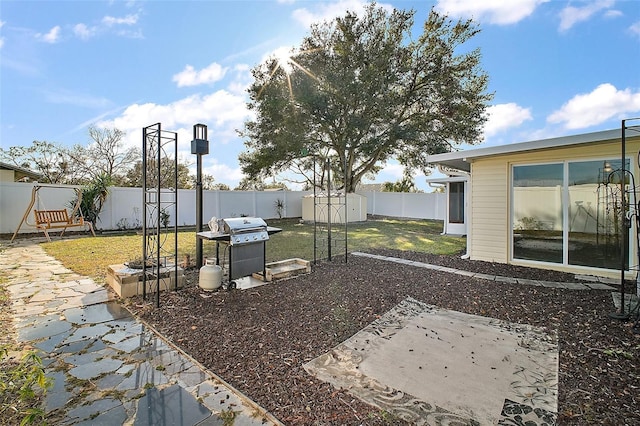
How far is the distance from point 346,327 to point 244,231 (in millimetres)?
2077

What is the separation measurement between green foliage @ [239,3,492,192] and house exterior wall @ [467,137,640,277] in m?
7.29

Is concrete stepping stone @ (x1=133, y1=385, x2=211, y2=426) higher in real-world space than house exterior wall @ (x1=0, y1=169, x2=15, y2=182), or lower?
lower

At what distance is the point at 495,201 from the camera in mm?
6246

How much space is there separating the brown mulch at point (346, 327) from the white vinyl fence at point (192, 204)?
143 cm

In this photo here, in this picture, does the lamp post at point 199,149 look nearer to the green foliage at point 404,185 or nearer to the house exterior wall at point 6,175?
the house exterior wall at point 6,175

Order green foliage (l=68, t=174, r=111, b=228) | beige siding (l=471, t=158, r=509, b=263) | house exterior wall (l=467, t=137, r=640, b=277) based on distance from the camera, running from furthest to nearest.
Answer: green foliage (l=68, t=174, r=111, b=228), beige siding (l=471, t=158, r=509, b=263), house exterior wall (l=467, t=137, r=640, b=277)

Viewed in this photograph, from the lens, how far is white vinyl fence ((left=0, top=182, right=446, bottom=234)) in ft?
29.5

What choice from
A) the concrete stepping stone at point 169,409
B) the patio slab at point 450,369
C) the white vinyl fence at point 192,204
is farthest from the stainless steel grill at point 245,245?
the concrete stepping stone at point 169,409

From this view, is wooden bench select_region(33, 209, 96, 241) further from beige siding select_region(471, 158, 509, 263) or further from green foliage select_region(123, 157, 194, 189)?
beige siding select_region(471, 158, 509, 263)

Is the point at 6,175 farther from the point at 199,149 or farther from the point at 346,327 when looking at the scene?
the point at 346,327

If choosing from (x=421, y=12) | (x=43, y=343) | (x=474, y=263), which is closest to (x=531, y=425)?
(x=43, y=343)

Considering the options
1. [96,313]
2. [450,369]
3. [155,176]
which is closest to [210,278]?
[96,313]

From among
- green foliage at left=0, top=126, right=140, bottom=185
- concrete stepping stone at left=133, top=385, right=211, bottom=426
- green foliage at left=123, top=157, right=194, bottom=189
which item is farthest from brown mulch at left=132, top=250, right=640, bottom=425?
green foliage at left=0, top=126, right=140, bottom=185

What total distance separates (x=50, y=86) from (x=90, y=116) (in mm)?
7458
